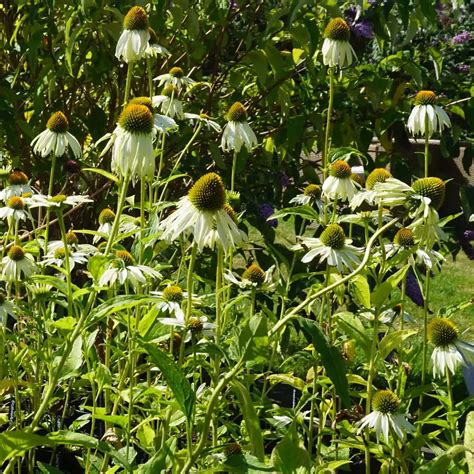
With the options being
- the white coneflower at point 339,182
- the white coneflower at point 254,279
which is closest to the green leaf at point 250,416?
the white coneflower at point 254,279

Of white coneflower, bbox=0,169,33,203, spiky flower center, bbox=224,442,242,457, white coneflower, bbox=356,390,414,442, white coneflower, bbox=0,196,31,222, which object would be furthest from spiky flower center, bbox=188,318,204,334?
white coneflower, bbox=0,169,33,203

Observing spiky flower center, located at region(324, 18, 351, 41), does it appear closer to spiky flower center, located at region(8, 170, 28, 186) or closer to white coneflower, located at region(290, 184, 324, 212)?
white coneflower, located at region(290, 184, 324, 212)

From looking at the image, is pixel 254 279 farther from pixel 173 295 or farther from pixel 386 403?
pixel 386 403

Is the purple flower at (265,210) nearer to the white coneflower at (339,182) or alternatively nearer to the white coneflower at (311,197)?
the white coneflower at (311,197)

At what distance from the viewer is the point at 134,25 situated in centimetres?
143

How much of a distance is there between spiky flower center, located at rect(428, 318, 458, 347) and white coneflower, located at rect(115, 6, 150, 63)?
0.61 metres

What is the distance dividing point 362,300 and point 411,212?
0.78 feet

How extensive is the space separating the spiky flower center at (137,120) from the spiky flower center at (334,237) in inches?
12.0

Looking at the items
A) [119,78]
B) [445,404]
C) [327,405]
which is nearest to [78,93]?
[119,78]

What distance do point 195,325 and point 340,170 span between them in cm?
35

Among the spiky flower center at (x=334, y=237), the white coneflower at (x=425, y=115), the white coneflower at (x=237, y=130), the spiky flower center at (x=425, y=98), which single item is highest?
the spiky flower center at (x=425, y=98)

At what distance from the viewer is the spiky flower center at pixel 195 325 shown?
1246 mm

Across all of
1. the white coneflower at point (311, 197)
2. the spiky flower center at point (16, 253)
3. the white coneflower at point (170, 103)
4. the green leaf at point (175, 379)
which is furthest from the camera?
the white coneflower at point (311, 197)

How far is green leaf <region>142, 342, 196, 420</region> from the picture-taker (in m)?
0.96
